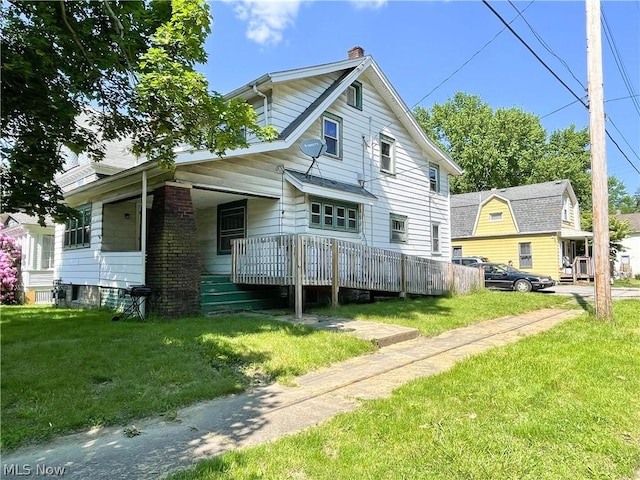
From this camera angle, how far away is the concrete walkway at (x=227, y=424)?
3.15m

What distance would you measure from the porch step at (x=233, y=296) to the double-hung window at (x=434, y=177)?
10.1m

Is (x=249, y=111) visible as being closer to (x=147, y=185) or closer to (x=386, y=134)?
(x=147, y=185)

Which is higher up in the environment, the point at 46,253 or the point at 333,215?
the point at 333,215

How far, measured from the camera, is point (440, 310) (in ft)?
37.2

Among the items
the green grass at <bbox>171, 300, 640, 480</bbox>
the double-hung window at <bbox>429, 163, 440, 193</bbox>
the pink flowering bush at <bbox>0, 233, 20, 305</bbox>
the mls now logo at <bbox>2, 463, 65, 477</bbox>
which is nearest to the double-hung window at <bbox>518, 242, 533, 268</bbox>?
the double-hung window at <bbox>429, 163, 440, 193</bbox>

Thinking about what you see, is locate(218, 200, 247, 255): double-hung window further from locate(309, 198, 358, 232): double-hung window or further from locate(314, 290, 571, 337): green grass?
locate(314, 290, 571, 337): green grass

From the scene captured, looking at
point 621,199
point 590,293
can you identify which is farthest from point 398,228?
point 621,199

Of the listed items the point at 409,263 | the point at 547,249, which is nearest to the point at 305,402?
the point at 409,263

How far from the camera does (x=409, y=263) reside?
13445 millimetres

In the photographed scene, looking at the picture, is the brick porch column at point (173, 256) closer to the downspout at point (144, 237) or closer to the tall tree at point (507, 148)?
the downspout at point (144, 237)

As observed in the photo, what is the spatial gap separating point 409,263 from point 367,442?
34.0 ft

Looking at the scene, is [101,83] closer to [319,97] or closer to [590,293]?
[319,97]

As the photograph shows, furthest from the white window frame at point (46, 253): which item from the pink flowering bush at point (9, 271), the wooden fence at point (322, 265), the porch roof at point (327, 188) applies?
the porch roof at point (327, 188)

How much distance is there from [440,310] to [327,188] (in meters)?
4.79
